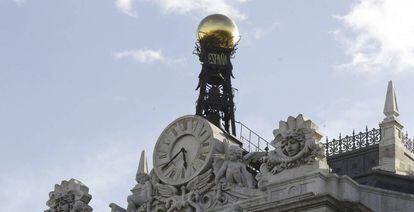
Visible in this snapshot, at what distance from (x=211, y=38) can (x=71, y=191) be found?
1117cm

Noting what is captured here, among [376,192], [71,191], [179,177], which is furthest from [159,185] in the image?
[376,192]

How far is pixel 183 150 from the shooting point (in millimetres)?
50781

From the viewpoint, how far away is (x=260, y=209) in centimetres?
4647

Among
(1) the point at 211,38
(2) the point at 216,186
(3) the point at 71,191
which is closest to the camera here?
(2) the point at 216,186

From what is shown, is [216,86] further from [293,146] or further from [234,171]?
[293,146]

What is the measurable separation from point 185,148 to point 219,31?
1147 centimetres

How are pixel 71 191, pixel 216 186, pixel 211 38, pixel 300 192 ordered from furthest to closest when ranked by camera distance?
pixel 211 38 < pixel 71 191 < pixel 216 186 < pixel 300 192

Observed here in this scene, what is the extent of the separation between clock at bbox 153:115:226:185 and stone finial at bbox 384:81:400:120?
7.23m

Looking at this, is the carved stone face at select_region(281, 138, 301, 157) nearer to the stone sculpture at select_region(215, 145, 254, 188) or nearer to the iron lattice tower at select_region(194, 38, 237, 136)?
the stone sculpture at select_region(215, 145, 254, 188)

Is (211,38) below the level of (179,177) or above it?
above

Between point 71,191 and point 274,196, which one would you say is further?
point 71,191

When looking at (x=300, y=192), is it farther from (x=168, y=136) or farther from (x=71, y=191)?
(x=71, y=191)

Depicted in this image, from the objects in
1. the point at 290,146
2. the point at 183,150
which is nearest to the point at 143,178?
the point at 183,150

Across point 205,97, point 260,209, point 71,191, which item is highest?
point 205,97
